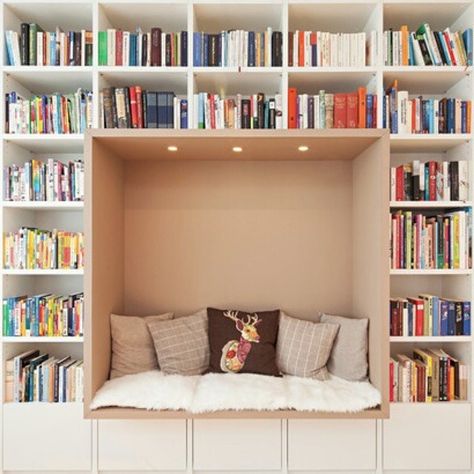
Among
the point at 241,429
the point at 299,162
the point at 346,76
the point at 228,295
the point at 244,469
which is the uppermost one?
the point at 346,76

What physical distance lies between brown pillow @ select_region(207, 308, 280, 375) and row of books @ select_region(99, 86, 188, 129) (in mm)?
1143

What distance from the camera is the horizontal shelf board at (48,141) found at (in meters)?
2.29

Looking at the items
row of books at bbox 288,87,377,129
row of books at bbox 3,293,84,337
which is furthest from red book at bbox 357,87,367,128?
row of books at bbox 3,293,84,337

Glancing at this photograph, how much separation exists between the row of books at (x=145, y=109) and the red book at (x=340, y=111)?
85 cm

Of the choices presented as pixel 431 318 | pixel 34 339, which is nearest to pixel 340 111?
pixel 431 318

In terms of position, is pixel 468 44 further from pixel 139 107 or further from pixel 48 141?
pixel 48 141

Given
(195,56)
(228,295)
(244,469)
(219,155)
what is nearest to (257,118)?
(219,155)

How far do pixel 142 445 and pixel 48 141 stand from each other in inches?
70.2

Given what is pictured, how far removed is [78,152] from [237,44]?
1170mm

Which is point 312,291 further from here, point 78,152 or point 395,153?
point 78,152

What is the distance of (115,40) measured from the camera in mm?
2326

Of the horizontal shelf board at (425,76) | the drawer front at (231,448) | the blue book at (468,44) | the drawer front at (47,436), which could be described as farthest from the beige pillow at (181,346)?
the blue book at (468,44)

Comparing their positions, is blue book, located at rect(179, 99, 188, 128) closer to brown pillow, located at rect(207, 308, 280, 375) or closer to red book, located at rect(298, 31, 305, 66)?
red book, located at rect(298, 31, 305, 66)

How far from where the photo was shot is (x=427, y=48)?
2352 millimetres
